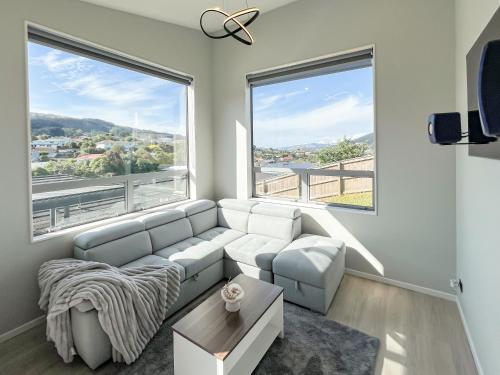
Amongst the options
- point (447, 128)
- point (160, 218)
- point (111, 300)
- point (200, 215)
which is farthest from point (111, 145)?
point (447, 128)

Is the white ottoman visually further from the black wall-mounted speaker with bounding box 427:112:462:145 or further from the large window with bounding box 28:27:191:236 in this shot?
the large window with bounding box 28:27:191:236

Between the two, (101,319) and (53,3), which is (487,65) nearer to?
(101,319)

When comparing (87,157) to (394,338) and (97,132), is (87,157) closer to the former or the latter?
(97,132)

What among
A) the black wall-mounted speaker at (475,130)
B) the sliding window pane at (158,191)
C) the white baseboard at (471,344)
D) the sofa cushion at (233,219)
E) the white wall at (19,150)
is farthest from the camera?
the sofa cushion at (233,219)

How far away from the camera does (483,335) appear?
1.65m

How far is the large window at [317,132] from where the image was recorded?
3.04 meters

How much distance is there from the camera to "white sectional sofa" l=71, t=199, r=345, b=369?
2330 millimetres

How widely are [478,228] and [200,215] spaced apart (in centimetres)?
286

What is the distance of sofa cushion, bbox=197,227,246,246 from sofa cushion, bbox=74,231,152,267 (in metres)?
0.75

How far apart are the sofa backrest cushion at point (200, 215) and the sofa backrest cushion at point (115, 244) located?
2.20 feet

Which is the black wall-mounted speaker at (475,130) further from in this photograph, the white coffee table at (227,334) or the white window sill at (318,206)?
the white coffee table at (227,334)

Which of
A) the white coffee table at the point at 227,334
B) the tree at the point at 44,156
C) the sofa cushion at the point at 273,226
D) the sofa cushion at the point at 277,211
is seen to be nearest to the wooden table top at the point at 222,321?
the white coffee table at the point at 227,334

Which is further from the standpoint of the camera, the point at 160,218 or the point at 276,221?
the point at 276,221

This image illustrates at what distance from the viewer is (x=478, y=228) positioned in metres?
1.78
